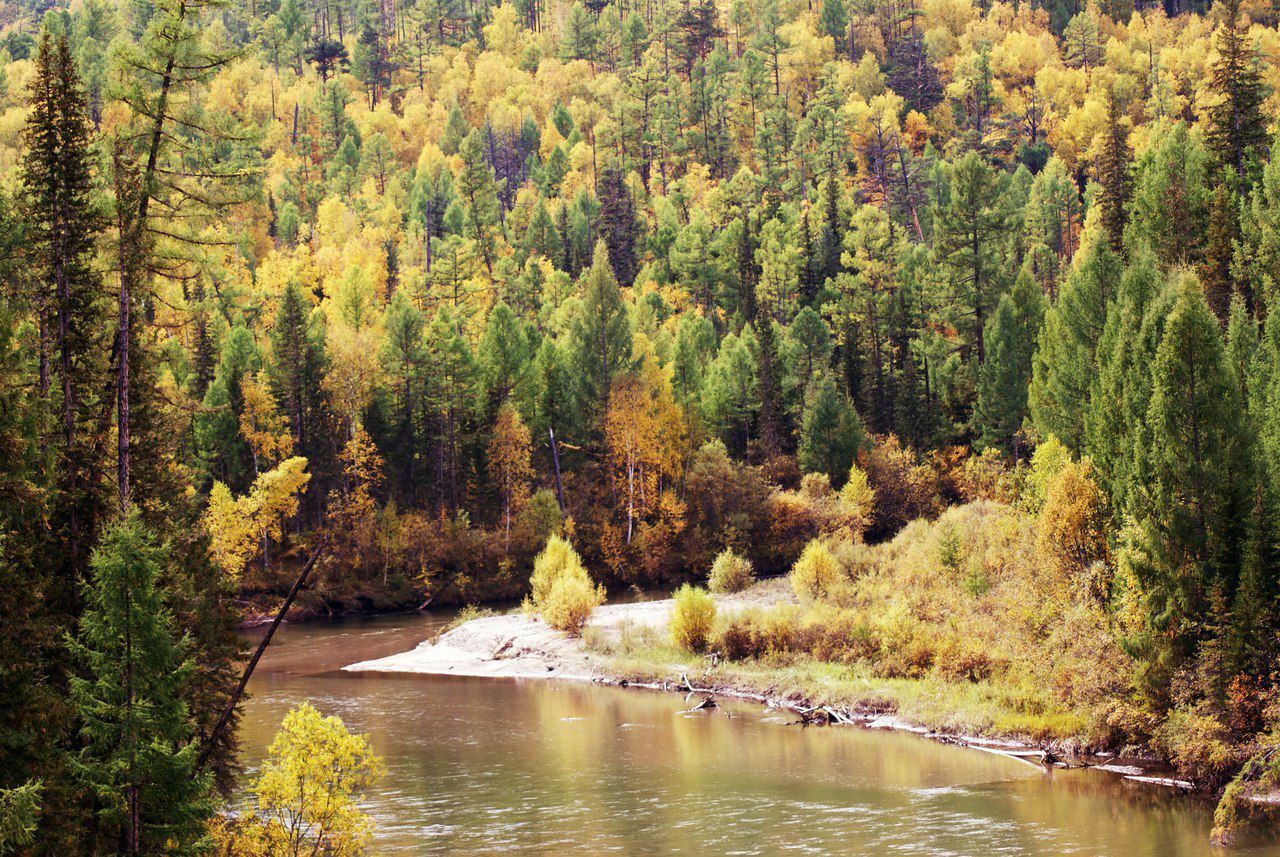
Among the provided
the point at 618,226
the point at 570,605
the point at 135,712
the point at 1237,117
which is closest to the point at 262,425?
the point at 570,605

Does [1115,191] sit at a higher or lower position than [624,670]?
higher

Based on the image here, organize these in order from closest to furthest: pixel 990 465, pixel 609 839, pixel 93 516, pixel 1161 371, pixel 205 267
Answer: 1. pixel 93 516
2. pixel 205 267
3. pixel 609 839
4. pixel 1161 371
5. pixel 990 465

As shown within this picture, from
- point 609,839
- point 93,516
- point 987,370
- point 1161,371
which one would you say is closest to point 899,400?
point 987,370

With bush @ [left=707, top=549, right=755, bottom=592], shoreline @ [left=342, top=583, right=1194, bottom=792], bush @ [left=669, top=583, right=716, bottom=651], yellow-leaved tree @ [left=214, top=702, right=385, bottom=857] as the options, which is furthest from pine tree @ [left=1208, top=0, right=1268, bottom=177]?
yellow-leaved tree @ [left=214, top=702, right=385, bottom=857]

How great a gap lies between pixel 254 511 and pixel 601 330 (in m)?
24.5

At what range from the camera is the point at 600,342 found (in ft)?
255

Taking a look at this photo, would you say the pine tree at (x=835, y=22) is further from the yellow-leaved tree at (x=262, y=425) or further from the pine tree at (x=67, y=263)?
the pine tree at (x=67, y=263)

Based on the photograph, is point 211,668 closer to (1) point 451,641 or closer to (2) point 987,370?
(1) point 451,641

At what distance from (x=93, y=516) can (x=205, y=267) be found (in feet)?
17.5

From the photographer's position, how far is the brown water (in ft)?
85.0

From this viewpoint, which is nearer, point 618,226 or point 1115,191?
point 1115,191

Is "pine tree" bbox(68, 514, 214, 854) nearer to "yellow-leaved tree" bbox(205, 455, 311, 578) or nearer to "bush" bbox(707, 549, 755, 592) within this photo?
"yellow-leaved tree" bbox(205, 455, 311, 578)

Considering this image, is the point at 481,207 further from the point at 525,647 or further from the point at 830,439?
the point at 525,647

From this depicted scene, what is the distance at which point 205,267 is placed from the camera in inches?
938
